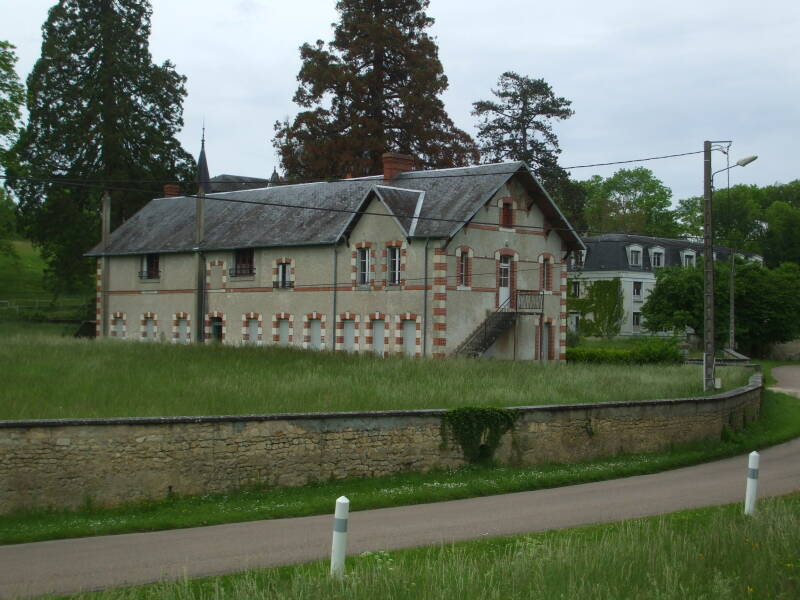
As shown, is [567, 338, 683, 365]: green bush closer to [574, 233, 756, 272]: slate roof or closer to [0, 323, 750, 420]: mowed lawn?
[0, 323, 750, 420]: mowed lawn

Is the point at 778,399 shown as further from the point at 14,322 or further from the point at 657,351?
the point at 14,322

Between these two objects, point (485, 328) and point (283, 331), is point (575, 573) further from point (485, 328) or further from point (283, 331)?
point (283, 331)

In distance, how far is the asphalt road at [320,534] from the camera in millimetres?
10648

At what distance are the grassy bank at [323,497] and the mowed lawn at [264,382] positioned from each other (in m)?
2.02

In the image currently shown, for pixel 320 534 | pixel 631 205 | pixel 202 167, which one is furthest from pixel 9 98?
pixel 631 205

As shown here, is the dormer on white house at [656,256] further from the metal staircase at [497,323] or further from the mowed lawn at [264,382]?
the mowed lawn at [264,382]

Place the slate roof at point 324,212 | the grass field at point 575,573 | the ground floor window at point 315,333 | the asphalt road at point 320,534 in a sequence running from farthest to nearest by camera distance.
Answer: the ground floor window at point 315,333 → the slate roof at point 324,212 → the asphalt road at point 320,534 → the grass field at point 575,573

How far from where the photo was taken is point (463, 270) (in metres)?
38.6

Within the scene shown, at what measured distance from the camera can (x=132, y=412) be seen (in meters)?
17.1

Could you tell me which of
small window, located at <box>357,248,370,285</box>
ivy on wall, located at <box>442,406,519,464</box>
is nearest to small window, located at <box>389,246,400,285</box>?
small window, located at <box>357,248,370,285</box>

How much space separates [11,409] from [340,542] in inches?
419

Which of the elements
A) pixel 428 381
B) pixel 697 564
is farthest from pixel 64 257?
pixel 697 564

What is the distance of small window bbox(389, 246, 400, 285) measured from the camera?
39156mm

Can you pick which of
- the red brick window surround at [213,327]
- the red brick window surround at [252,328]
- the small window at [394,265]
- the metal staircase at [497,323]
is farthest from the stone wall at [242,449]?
the red brick window surround at [213,327]
